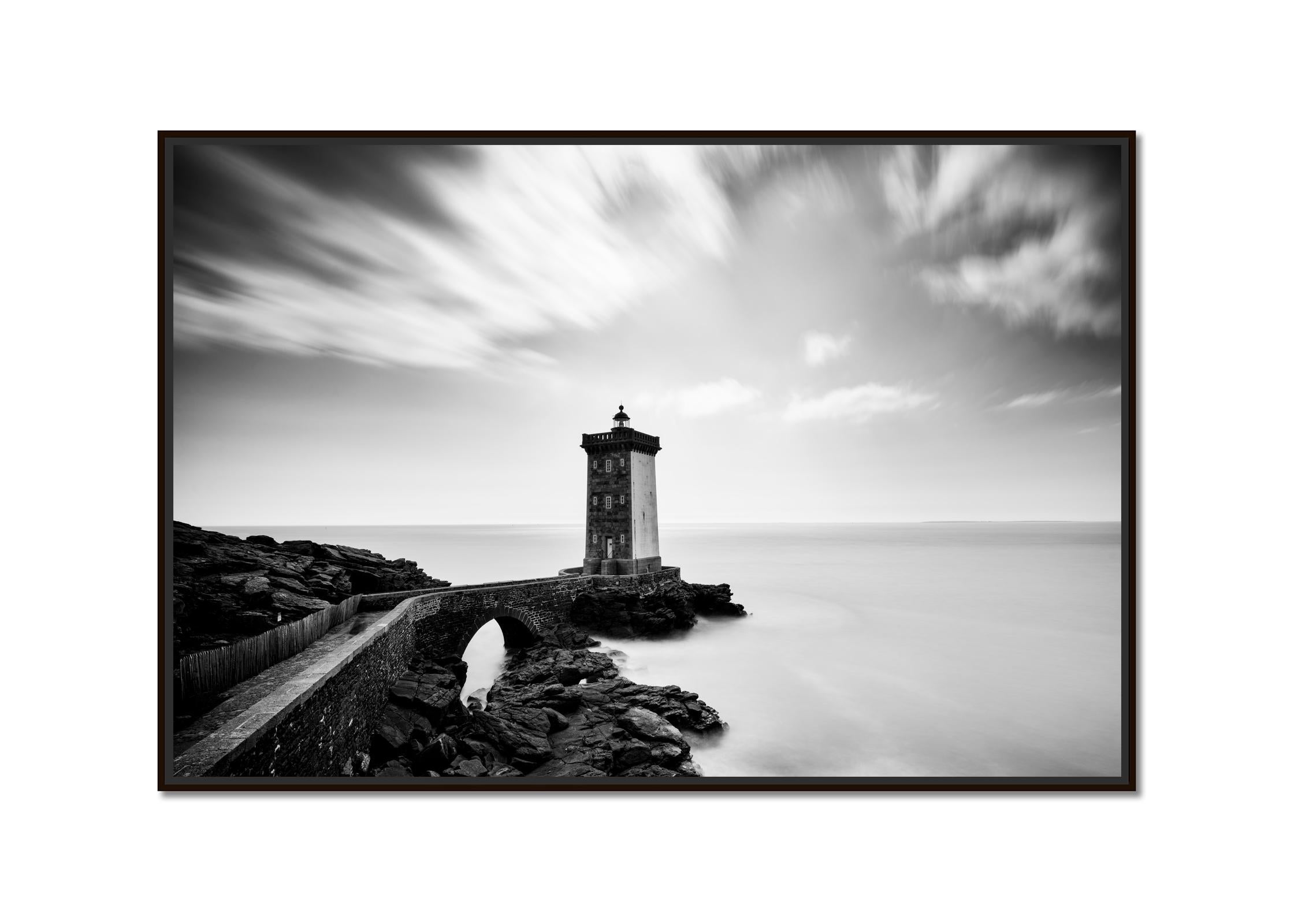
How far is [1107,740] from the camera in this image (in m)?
3.51

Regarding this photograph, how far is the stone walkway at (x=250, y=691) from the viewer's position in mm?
3295

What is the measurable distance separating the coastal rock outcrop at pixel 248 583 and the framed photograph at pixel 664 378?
0.19 ft

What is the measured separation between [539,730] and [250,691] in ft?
9.74

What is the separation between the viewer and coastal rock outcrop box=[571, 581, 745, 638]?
36.7 ft

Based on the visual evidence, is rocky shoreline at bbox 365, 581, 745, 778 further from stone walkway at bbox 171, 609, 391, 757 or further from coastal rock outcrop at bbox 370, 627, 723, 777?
stone walkway at bbox 171, 609, 391, 757

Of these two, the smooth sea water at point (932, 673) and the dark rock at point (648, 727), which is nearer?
the smooth sea water at point (932, 673)

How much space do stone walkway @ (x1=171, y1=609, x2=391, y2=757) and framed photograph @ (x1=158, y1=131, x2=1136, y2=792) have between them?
1.1 inches

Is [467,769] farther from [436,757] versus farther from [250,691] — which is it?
[250,691]

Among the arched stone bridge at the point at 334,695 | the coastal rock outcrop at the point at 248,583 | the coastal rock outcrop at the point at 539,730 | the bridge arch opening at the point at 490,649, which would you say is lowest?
the bridge arch opening at the point at 490,649

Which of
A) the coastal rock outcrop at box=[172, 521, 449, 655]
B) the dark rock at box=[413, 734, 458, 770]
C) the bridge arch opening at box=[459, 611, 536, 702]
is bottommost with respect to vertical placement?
the bridge arch opening at box=[459, 611, 536, 702]

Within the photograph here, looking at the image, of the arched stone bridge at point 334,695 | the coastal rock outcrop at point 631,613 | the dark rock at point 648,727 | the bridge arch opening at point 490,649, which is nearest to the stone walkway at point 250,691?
the arched stone bridge at point 334,695

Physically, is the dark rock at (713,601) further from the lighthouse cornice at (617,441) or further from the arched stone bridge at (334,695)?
the arched stone bridge at (334,695)

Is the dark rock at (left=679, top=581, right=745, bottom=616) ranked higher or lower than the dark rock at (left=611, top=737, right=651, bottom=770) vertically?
lower

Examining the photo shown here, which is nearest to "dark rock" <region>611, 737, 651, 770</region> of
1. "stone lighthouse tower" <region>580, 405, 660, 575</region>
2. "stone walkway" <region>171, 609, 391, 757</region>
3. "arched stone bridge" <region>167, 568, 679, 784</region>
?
"arched stone bridge" <region>167, 568, 679, 784</region>
